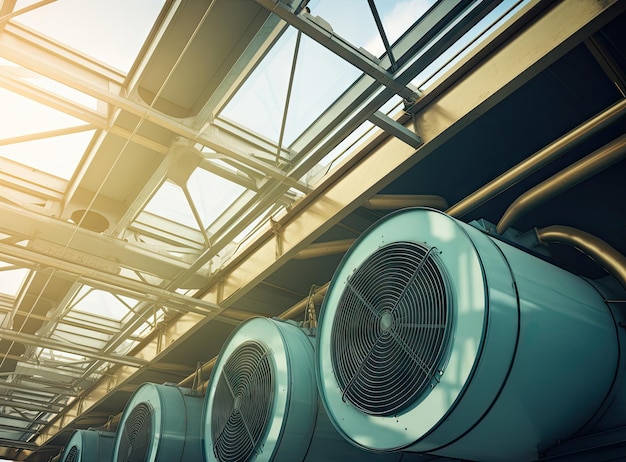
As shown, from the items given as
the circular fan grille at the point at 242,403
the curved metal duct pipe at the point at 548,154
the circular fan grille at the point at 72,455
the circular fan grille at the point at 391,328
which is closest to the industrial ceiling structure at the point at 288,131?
the curved metal duct pipe at the point at 548,154

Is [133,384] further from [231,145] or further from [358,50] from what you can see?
[358,50]

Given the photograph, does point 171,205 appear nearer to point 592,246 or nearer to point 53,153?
point 53,153

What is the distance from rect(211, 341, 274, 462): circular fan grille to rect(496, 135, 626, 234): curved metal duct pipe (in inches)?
86.9

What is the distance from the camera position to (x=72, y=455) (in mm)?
8469

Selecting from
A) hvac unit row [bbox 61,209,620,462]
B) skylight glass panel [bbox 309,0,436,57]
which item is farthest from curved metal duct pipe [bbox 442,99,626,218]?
skylight glass panel [bbox 309,0,436,57]

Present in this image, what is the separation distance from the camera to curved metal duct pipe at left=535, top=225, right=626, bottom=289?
3186mm

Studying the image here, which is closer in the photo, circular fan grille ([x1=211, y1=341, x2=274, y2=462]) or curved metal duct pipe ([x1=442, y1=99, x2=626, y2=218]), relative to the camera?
curved metal duct pipe ([x1=442, y1=99, x2=626, y2=218])

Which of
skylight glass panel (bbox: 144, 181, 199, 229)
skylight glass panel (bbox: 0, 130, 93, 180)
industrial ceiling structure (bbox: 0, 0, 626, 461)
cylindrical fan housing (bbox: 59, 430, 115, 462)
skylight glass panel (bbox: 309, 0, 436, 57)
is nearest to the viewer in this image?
industrial ceiling structure (bbox: 0, 0, 626, 461)

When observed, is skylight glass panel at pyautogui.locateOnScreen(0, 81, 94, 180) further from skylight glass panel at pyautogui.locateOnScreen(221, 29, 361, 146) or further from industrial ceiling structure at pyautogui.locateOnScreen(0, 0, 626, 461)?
skylight glass panel at pyautogui.locateOnScreen(221, 29, 361, 146)

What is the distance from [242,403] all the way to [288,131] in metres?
2.41

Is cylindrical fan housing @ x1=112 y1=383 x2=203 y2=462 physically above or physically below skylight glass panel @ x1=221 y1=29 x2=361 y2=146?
below

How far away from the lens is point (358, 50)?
3.58 metres

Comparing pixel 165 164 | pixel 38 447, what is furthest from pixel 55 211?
pixel 38 447

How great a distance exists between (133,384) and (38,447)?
629 cm
